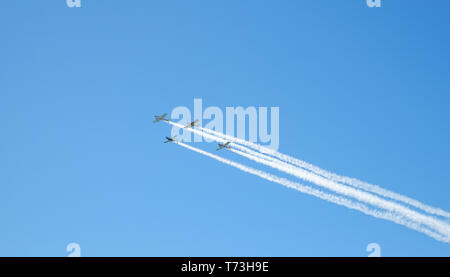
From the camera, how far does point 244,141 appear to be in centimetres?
12450
